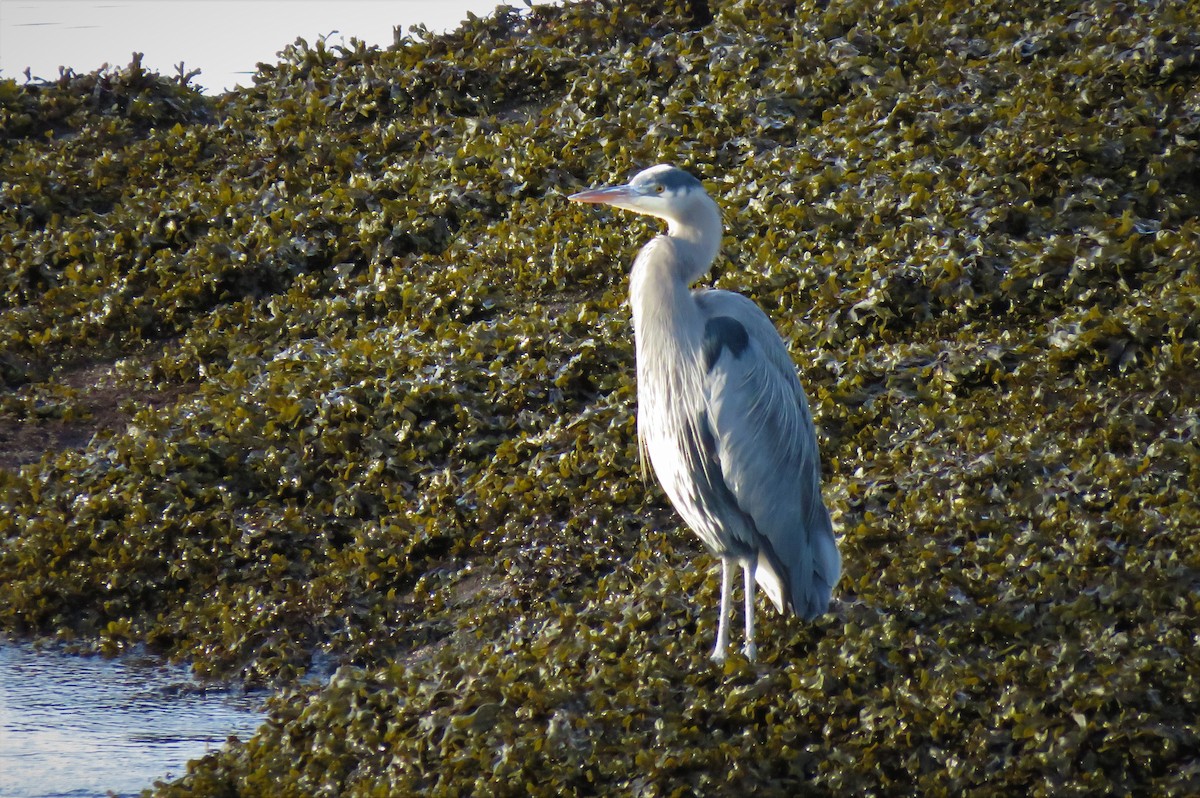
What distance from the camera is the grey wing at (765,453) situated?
461 cm

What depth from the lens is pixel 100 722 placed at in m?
4.98

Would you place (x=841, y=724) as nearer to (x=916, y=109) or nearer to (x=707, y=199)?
(x=707, y=199)

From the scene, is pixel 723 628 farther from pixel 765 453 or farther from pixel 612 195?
pixel 612 195

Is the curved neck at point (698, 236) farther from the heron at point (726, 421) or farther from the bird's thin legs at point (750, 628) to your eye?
the bird's thin legs at point (750, 628)

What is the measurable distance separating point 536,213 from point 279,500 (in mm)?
2835

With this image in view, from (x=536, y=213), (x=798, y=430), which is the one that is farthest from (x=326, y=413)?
(x=798, y=430)

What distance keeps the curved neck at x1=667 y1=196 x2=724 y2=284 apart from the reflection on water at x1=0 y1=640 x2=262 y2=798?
2.44 meters

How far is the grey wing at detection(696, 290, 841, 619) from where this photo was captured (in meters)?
4.61

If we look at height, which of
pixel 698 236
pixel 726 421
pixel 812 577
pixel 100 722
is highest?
pixel 698 236

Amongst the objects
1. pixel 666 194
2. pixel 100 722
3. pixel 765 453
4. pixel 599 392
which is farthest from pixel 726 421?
pixel 100 722

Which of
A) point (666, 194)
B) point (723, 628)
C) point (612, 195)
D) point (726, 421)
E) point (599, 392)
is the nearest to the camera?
point (723, 628)

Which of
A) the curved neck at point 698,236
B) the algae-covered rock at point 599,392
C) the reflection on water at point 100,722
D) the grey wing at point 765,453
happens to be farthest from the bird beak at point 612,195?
the reflection on water at point 100,722

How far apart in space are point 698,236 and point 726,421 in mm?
707

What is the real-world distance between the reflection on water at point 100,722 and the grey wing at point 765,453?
2097 mm
